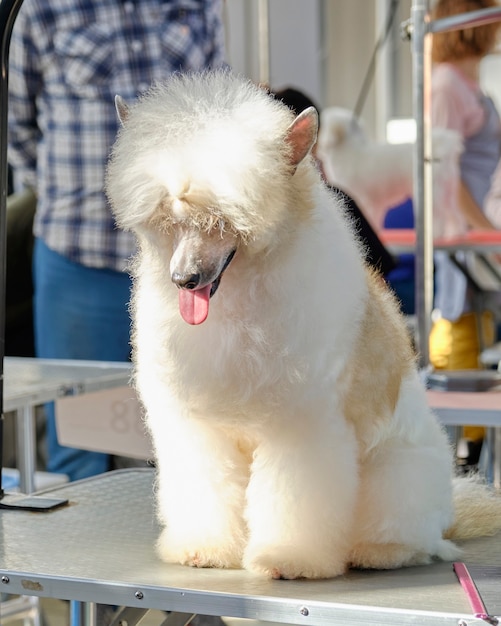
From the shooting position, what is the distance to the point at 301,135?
38.9 inches

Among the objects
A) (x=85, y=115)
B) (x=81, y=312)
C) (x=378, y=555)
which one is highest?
(x=85, y=115)

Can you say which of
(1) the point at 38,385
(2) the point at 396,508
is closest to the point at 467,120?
(1) the point at 38,385

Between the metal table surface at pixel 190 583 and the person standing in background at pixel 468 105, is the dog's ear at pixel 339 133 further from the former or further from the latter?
the metal table surface at pixel 190 583

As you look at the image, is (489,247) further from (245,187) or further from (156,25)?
(245,187)

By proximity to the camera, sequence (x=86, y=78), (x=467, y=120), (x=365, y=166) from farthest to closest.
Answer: (x=365, y=166), (x=467, y=120), (x=86, y=78)

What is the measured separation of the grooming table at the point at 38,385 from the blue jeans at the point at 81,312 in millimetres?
147

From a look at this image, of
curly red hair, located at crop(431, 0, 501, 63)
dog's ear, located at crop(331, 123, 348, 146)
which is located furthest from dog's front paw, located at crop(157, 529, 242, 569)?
dog's ear, located at crop(331, 123, 348, 146)

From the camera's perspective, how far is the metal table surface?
3.25ft

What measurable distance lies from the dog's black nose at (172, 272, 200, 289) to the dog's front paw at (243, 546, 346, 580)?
31 cm

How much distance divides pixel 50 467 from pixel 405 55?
4119 millimetres

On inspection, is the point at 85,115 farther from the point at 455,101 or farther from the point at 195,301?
the point at 195,301

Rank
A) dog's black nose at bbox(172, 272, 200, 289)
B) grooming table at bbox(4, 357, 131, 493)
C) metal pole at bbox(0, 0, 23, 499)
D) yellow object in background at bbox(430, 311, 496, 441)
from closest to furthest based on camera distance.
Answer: dog's black nose at bbox(172, 272, 200, 289)
metal pole at bbox(0, 0, 23, 499)
grooming table at bbox(4, 357, 131, 493)
yellow object in background at bbox(430, 311, 496, 441)

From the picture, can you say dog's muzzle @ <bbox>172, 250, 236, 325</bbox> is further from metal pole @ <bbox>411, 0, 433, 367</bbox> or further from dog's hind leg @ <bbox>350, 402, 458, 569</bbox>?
metal pole @ <bbox>411, 0, 433, 367</bbox>

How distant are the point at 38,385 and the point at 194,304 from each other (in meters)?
1.13
